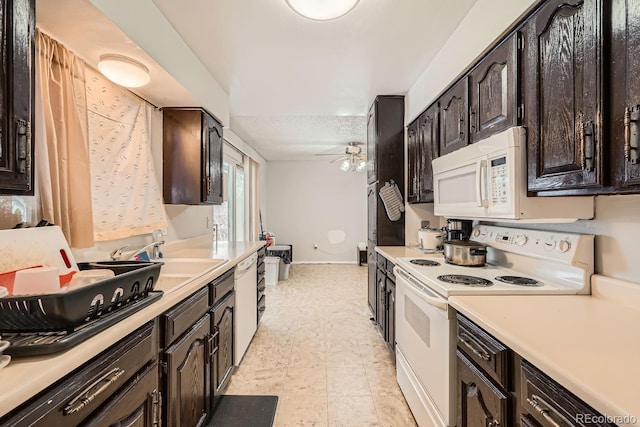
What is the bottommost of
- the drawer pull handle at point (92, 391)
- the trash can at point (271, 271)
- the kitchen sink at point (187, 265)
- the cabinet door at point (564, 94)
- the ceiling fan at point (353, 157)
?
the trash can at point (271, 271)

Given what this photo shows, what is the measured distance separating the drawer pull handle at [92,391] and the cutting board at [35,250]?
1.74ft

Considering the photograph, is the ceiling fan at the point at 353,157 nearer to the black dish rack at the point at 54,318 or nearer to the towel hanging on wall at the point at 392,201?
the towel hanging on wall at the point at 392,201

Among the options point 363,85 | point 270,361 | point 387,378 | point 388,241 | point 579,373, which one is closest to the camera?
point 579,373

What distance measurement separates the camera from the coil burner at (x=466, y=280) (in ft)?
4.74

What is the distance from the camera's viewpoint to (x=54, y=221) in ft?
4.47

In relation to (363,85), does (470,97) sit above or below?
below

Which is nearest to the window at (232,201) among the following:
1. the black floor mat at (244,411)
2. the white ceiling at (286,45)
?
the white ceiling at (286,45)

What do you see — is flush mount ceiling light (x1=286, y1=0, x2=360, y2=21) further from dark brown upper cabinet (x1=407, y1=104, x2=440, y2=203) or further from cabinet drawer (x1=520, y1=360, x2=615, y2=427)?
cabinet drawer (x1=520, y1=360, x2=615, y2=427)

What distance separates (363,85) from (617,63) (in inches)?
80.2

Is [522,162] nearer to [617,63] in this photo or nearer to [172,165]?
[617,63]

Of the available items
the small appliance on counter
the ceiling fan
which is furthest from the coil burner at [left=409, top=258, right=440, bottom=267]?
the ceiling fan

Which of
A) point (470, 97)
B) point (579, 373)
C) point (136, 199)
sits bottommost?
point (579, 373)

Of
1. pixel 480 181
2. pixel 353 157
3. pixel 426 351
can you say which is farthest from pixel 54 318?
pixel 353 157

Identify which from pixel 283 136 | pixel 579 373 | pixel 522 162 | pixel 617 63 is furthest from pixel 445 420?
pixel 283 136
